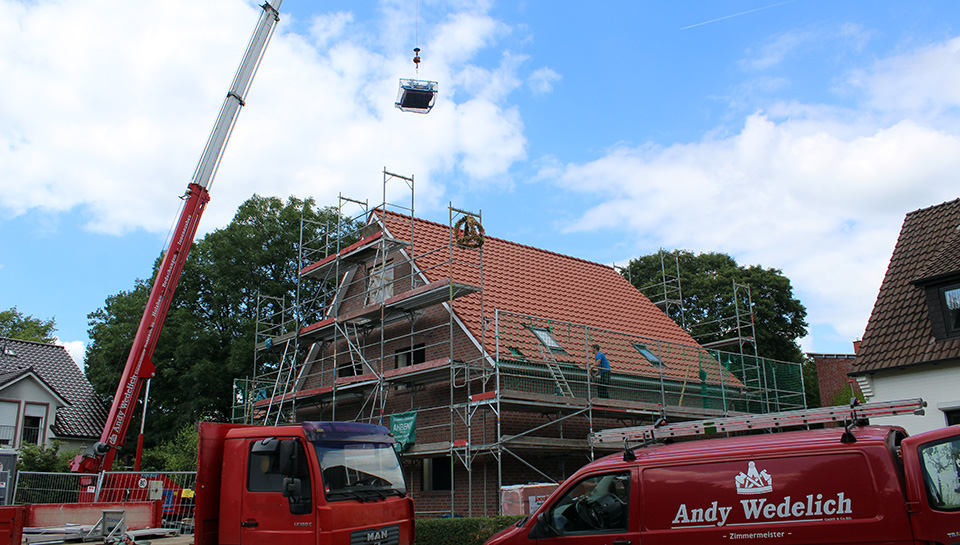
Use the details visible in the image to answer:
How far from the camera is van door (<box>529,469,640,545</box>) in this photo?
23.4 feet

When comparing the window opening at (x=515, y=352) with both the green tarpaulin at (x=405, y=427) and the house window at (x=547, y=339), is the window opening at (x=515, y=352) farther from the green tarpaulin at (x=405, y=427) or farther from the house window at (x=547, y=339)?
the green tarpaulin at (x=405, y=427)

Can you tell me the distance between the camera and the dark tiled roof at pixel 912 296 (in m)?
15.9

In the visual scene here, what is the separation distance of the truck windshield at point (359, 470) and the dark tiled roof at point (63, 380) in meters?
24.4

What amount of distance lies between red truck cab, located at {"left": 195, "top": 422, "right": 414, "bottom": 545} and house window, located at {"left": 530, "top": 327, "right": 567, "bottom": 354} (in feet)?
33.3

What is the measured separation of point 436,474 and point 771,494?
13312 mm

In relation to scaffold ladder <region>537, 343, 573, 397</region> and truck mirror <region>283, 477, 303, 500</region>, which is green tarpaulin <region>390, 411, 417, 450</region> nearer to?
scaffold ladder <region>537, 343, 573, 397</region>

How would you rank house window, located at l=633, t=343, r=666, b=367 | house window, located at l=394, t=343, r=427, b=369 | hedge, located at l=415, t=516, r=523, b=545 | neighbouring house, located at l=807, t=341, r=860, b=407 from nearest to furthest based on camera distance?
hedge, located at l=415, t=516, r=523, b=545
house window, located at l=394, t=343, r=427, b=369
house window, located at l=633, t=343, r=666, b=367
neighbouring house, located at l=807, t=341, r=860, b=407

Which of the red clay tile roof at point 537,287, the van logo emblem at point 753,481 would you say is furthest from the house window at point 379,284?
the van logo emblem at point 753,481

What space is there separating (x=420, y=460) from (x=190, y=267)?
1862 cm

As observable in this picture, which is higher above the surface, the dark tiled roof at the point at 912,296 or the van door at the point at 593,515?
the dark tiled roof at the point at 912,296

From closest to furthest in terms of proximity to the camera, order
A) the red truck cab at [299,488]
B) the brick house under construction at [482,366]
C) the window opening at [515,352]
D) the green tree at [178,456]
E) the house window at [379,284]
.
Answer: the red truck cab at [299,488], the brick house under construction at [482,366], the window opening at [515,352], the house window at [379,284], the green tree at [178,456]

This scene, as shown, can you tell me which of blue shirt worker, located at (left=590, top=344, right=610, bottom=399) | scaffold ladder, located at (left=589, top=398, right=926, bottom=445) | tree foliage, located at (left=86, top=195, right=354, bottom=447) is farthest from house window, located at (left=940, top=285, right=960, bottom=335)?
tree foliage, located at (left=86, top=195, right=354, bottom=447)

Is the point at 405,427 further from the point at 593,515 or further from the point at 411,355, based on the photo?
the point at 593,515

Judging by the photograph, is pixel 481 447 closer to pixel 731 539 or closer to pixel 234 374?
pixel 731 539
